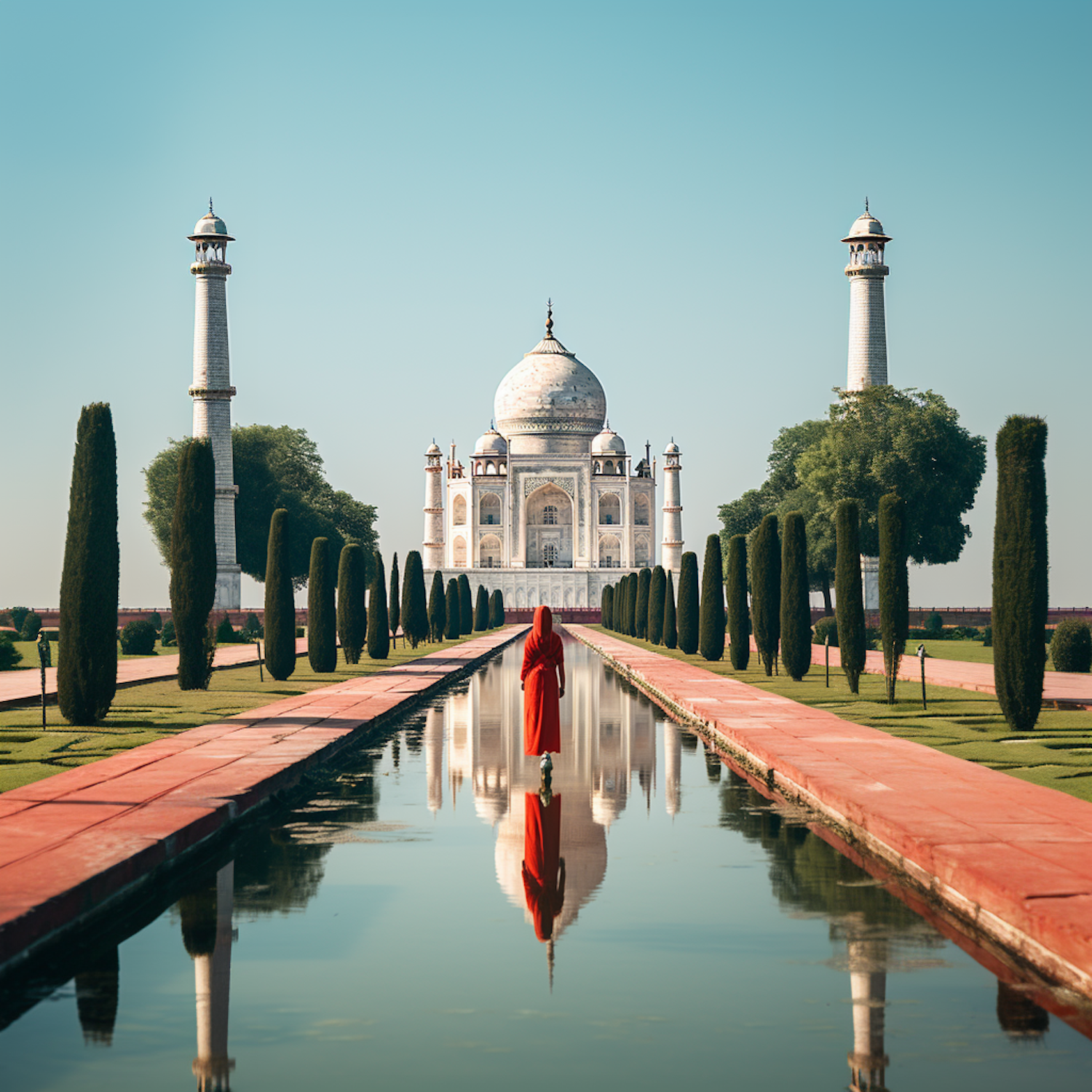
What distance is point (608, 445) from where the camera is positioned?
77500 millimetres

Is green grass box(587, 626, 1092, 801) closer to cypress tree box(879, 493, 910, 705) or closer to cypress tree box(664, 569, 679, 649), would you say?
cypress tree box(879, 493, 910, 705)

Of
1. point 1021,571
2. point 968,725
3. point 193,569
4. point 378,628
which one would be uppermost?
point 193,569

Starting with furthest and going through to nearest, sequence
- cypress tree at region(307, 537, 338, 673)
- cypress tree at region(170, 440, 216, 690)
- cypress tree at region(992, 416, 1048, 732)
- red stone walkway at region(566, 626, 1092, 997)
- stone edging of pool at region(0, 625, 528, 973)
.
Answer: cypress tree at region(307, 537, 338, 673) → cypress tree at region(170, 440, 216, 690) → cypress tree at region(992, 416, 1048, 732) → stone edging of pool at region(0, 625, 528, 973) → red stone walkway at region(566, 626, 1092, 997)

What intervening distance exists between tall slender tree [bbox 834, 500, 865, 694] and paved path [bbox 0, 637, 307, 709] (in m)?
9.37

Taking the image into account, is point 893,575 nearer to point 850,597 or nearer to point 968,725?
point 850,597

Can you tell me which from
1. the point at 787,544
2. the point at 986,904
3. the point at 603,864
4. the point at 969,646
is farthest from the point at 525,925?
the point at 969,646

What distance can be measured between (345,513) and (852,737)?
2033 inches

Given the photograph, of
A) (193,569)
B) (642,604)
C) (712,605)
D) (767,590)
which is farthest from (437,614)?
(193,569)

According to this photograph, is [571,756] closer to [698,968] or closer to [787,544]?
[698,968]

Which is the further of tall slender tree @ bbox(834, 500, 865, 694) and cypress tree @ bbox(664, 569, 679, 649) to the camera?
cypress tree @ bbox(664, 569, 679, 649)

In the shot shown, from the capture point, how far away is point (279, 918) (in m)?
5.49

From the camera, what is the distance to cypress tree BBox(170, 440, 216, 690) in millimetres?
17719

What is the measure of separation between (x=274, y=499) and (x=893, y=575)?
44.4 meters

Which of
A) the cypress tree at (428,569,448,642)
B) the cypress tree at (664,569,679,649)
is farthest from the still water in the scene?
the cypress tree at (428,569,448,642)
